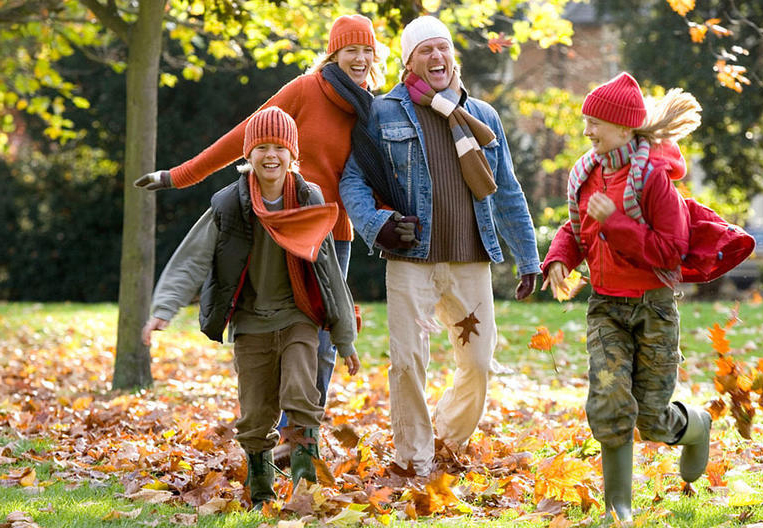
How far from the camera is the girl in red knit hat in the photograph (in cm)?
395

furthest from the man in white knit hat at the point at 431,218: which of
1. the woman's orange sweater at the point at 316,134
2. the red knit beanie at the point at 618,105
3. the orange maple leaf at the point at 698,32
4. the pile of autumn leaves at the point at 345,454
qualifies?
the orange maple leaf at the point at 698,32

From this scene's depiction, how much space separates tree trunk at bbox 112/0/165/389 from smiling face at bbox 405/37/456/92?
3715 mm

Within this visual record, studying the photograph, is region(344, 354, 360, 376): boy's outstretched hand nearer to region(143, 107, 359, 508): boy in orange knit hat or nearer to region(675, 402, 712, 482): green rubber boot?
region(143, 107, 359, 508): boy in orange knit hat

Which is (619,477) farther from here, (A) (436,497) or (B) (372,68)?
(B) (372,68)

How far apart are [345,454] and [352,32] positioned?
2319 mm

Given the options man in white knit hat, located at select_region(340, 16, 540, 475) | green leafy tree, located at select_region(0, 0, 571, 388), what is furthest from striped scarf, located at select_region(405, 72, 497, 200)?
green leafy tree, located at select_region(0, 0, 571, 388)

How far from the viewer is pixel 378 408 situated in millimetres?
7375

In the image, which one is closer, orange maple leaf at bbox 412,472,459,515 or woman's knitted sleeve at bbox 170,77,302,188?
orange maple leaf at bbox 412,472,459,515

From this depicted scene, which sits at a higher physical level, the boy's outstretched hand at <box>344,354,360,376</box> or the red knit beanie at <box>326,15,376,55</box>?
the red knit beanie at <box>326,15,376,55</box>

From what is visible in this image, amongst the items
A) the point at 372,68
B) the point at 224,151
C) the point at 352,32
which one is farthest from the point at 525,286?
the point at 224,151

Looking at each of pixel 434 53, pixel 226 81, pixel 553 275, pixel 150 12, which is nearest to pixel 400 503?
pixel 553 275

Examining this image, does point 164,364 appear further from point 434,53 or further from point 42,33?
point 434,53

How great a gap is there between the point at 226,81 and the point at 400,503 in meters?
15.1

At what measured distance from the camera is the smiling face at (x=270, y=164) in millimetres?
4293
